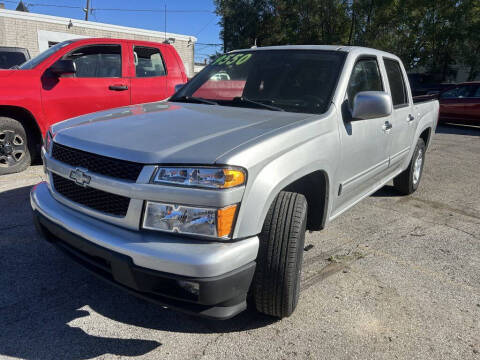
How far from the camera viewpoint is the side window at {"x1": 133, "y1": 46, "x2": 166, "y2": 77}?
230 inches

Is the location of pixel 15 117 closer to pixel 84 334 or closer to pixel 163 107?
pixel 163 107

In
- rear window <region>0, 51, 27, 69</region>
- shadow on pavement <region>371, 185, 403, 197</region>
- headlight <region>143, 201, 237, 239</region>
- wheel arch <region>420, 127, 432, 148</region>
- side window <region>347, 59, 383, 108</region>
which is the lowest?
shadow on pavement <region>371, 185, 403, 197</region>

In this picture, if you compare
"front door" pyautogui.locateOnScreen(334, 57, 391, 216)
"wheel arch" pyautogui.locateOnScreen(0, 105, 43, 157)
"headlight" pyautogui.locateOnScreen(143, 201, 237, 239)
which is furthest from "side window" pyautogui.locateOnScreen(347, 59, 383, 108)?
"wheel arch" pyautogui.locateOnScreen(0, 105, 43, 157)

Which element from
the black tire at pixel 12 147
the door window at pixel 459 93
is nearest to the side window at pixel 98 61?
the black tire at pixel 12 147

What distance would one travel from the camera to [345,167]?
9.30 feet

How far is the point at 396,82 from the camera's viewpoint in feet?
13.6

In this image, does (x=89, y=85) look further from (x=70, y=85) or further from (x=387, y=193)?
(x=387, y=193)

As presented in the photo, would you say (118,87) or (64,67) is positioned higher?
(64,67)

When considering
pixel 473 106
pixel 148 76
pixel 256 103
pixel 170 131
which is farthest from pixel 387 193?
pixel 473 106

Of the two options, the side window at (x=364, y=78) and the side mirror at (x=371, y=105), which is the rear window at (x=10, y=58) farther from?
the side mirror at (x=371, y=105)

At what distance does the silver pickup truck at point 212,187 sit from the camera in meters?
1.83

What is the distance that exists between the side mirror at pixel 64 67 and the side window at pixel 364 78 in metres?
3.57

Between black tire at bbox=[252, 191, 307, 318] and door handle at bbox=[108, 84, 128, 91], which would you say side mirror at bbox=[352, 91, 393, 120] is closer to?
black tire at bbox=[252, 191, 307, 318]

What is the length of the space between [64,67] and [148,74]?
1321mm
